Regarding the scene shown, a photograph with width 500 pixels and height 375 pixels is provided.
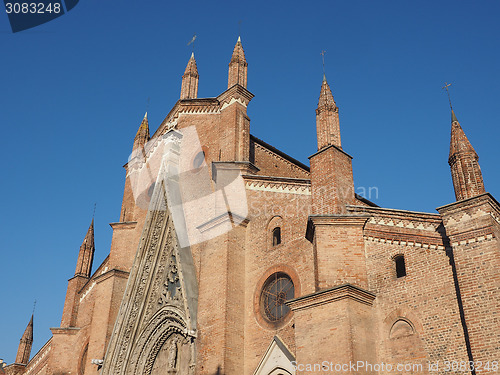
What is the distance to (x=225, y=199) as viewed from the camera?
14.9 metres

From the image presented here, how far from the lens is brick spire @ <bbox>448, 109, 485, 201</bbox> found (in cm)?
1024

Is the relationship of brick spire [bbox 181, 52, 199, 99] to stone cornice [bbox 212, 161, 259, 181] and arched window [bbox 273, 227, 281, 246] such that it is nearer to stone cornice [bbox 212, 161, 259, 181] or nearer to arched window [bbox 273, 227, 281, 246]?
stone cornice [bbox 212, 161, 259, 181]

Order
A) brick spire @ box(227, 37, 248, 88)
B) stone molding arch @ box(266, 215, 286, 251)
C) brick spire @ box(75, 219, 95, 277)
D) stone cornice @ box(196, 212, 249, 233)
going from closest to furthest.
A: stone molding arch @ box(266, 215, 286, 251), stone cornice @ box(196, 212, 249, 233), brick spire @ box(227, 37, 248, 88), brick spire @ box(75, 219, 95, 277)

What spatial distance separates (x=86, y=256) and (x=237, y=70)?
11676 millimetres

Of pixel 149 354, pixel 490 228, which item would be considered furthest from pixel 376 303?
pixel 149 354

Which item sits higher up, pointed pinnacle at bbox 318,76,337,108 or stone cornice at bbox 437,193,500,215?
Answer: pointed pinnacle at bbox 318,76,337,108

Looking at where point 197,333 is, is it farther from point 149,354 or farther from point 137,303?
point 137,303

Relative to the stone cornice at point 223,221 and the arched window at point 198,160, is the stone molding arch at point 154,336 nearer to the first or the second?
the stone cornice at point 223,221

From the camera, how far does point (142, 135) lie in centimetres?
2234

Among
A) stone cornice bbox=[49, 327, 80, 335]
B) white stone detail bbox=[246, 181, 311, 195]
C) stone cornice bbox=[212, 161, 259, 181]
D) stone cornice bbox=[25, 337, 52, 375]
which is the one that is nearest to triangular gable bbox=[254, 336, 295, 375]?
white stone detail bbox=[246, 181, 311, 195]

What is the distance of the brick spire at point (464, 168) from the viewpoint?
33.6 ft

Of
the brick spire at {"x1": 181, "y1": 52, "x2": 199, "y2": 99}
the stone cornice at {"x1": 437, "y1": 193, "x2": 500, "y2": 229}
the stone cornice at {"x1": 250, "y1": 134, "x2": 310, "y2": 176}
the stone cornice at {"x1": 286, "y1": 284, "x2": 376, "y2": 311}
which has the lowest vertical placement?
the stone cornice at {"x1": 286, "y1": 284, "x2": 376, "y2": 311}

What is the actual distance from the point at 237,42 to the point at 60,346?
47.7 ft

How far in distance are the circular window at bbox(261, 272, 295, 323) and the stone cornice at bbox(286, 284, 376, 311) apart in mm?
1943
